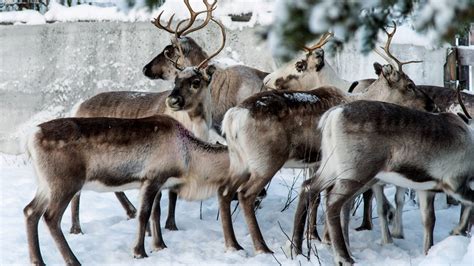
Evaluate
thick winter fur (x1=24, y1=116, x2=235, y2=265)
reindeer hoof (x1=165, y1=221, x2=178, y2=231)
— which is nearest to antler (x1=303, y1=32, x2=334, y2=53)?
thick winter fur (x1=24, y1=116, x2=235, y2=265)

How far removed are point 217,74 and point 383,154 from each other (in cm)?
338

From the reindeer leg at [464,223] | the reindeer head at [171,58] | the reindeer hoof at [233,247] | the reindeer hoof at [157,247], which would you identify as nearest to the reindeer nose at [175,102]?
the reindeer hoof at [157,247]

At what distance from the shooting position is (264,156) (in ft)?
21.9

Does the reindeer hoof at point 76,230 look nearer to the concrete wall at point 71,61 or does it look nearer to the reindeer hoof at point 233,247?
the reindeer hoof at point 233,247

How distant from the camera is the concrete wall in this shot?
1099cm

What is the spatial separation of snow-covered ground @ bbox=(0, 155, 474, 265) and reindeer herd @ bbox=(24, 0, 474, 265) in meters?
0.14

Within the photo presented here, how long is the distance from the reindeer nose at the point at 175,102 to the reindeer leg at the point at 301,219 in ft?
4.33

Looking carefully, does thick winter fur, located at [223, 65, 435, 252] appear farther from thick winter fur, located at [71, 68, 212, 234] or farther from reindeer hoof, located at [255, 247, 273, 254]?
thick winter fur, located at [71, 68, 212, 234]

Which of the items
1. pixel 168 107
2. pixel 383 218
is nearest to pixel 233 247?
pixel 383 218

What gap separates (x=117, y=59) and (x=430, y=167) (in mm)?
5930

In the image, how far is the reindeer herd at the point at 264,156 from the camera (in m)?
6.16

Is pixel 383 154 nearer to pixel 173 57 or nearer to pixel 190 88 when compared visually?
pixel 190 88

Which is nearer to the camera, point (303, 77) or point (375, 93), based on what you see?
point (375, 93)

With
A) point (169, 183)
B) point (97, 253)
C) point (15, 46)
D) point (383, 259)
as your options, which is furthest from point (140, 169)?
point (15, 46)
